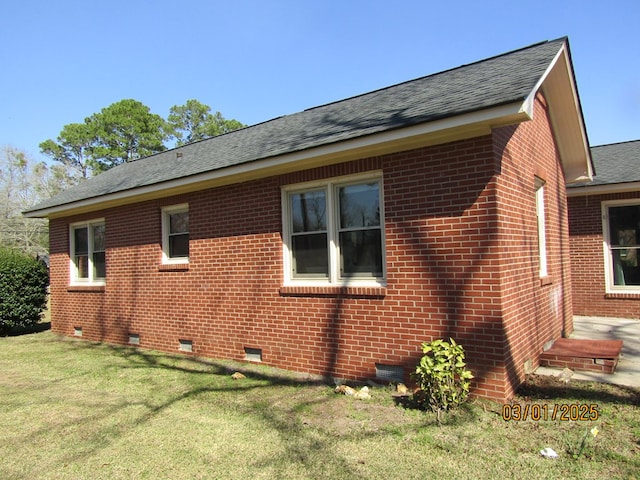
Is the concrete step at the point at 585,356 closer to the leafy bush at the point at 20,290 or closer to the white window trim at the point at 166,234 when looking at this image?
the white window trim at the point at 166,234

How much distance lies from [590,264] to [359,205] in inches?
306

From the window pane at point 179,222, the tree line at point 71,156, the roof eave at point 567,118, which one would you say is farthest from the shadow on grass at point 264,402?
the tree line at point 71,156

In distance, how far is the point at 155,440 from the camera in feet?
14.4

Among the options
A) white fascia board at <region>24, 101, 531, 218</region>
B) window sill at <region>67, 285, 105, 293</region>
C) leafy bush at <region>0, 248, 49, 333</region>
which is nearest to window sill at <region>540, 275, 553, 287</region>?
white fascia board at <region>24, 101, 531, 218</region>

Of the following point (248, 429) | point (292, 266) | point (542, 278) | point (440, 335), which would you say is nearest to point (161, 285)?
point (292, 266)

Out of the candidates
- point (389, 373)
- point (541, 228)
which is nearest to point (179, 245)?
point (389, 373)

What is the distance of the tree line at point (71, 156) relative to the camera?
37969 mm

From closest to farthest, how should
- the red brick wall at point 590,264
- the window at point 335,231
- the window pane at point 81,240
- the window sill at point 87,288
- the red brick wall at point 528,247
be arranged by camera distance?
the red brick wall at point 528,247 < the window at point 335,231 < the window sill at point 87,288 < the red brick wall at point 590,264 < the window pane at point 81,240

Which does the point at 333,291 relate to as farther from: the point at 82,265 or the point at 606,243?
the point at 606,243

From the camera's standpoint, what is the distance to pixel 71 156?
44.7m

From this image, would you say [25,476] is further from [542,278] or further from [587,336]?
[587,336]

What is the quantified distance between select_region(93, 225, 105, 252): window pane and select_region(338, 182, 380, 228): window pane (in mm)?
6841

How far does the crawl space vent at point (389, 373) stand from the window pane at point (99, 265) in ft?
24.8

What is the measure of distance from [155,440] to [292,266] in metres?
3.16
